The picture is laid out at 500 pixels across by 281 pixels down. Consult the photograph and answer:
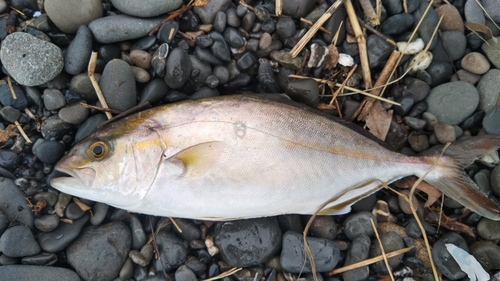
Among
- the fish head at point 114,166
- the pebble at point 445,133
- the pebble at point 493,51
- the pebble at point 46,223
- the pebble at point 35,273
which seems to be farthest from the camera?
the pebble at point 493,51

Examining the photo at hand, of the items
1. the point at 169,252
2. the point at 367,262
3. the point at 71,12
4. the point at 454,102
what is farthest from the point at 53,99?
the point at 454,102

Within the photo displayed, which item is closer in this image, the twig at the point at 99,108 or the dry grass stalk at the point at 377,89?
the twig at the point at 99,108

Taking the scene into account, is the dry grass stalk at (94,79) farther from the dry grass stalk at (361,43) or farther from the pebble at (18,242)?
the dry grass stalk at (361,43)

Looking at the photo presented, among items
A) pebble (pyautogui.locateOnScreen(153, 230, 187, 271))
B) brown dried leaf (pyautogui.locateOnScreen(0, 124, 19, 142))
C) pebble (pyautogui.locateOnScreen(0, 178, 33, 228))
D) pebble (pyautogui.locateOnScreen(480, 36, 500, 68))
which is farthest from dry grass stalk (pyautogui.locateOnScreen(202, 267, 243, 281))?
pebble (pyautogui.locateOnScreen(480, 36, 500, 68))

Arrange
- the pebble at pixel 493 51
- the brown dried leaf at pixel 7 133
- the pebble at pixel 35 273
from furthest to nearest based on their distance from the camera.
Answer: the pebble at pixel 493 51 → the brown dried leaf at pixel 7 133 → the pebble at pixel 35 273

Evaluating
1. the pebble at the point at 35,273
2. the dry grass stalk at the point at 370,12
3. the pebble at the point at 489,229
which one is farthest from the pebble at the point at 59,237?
the pebble at the point at 489,229

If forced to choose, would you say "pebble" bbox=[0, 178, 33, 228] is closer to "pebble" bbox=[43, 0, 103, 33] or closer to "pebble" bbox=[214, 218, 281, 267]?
"pebble" bbox=[43, 0, 103, 33]

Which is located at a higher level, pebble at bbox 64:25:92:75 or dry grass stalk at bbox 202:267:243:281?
pebble at bbox 64:25:92:75
